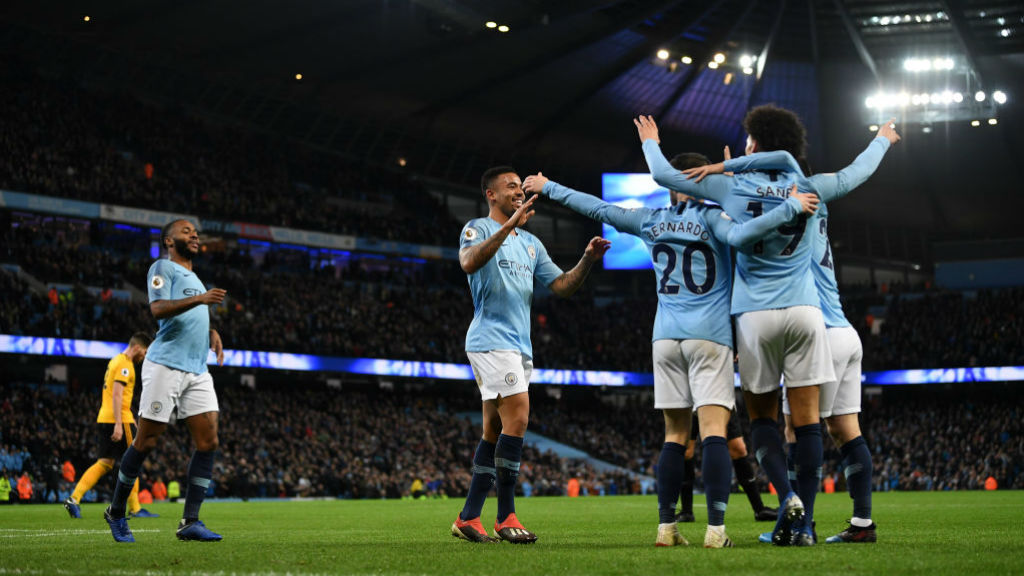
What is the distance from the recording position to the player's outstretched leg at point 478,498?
7.27m

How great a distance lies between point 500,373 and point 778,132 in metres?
2.50

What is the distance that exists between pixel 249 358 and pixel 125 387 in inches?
947

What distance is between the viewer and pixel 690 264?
6715 millimetres

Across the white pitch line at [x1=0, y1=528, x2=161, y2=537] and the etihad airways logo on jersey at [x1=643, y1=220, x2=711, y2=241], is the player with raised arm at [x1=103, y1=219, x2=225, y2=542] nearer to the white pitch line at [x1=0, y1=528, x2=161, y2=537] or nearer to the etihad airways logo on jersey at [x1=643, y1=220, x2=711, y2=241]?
the white pitch line at [x1=0, y1=528, x2=161, y2=537]

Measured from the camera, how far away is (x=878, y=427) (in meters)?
44.4

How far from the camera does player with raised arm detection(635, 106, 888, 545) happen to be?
634cm

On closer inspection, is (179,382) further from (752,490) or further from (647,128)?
(752,490)

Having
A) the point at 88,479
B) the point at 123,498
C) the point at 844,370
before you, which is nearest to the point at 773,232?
the point at 844,370

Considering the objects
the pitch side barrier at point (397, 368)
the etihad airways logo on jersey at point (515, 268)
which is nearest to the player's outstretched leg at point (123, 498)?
the etihad airways logo on jersey at point (515, 268)

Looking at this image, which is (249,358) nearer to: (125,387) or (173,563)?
(125,387)

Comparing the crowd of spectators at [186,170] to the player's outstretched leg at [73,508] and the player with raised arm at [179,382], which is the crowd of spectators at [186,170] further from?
the player with raised arm at [179,382]

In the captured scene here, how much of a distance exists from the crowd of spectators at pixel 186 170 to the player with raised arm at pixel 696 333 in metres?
33.9

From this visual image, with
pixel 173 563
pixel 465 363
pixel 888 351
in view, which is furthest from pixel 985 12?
pixel 173 563

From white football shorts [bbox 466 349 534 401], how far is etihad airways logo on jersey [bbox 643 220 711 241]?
129cm
